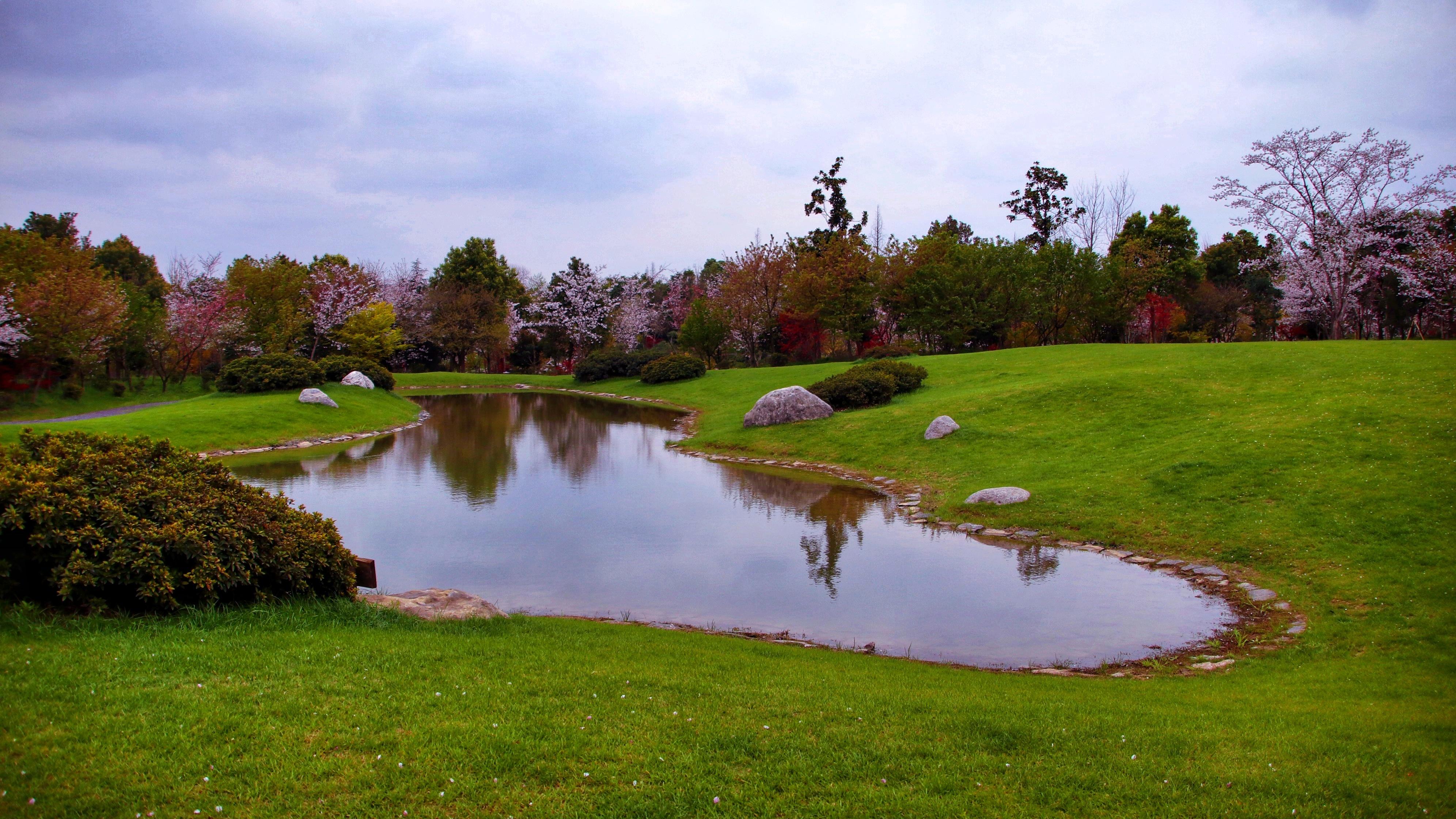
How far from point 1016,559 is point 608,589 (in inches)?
243

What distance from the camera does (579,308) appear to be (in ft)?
187

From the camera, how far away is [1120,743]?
16.1 ft

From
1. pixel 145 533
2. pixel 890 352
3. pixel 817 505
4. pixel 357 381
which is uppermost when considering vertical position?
pixel 890 352

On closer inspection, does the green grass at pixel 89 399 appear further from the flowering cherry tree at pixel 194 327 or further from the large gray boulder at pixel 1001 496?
the large gray boulder at pixel 1001 496

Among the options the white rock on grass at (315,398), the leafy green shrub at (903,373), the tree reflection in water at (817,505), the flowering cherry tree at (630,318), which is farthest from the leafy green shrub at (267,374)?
the flowering cherry tree at (630,318)

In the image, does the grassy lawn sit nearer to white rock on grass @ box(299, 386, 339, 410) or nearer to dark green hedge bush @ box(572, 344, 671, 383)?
white rock on grass @ box(299, 386, 339, 410)

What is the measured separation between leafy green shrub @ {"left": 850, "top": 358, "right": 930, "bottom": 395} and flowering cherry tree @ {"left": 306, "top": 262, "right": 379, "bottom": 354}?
1287 inches

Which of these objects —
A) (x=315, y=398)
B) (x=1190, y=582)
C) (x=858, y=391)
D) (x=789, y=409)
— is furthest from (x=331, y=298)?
(x=1190, y=582)

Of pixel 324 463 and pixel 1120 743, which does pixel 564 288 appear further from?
pixel 1120 743

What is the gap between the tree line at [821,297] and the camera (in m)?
32.0

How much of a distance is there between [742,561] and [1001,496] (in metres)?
5.52

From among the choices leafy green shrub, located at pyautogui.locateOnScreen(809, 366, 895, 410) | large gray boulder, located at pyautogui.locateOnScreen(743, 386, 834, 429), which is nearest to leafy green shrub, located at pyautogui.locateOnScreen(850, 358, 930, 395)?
leafy green shrub, located at pyautogui.locateOnScreen(809, 366, 895, 410)

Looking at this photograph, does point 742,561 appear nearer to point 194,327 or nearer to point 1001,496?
point 1001,496

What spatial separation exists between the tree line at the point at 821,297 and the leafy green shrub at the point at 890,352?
5.91 ft
